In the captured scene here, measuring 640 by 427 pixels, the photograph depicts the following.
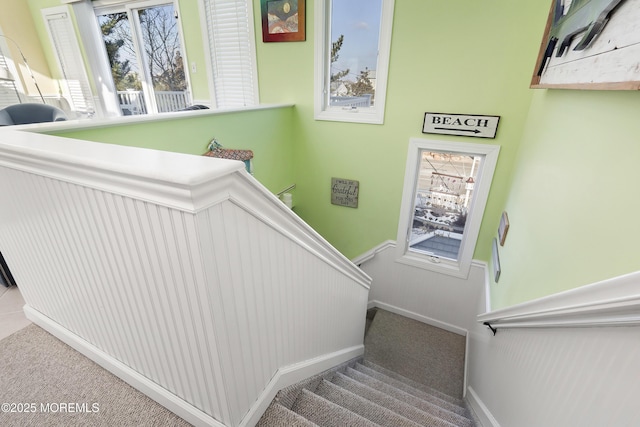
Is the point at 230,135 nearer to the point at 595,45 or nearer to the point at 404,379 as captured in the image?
the point at 595,45

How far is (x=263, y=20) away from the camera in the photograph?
2.94 metres

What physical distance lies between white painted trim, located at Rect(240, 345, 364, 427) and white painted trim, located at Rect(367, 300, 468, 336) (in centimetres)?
176

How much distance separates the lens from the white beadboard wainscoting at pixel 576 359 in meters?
0.60

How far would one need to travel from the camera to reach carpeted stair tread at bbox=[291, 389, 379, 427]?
128 centimetres

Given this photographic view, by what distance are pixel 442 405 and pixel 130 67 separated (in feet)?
18.2

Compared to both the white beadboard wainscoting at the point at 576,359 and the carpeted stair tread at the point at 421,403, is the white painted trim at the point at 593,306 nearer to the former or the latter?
the white beadboard wainscoting at the point at 576,359

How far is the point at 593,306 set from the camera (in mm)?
670

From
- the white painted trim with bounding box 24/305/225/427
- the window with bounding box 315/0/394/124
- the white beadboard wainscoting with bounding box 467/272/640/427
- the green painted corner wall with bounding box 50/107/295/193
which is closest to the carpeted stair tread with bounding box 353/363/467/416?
the white beadboard wainscoting with bounding box 467/272/640/427

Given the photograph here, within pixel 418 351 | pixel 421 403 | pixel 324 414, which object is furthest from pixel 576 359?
pixel 418 351

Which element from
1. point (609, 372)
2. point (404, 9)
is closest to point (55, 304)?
point (609, 372)

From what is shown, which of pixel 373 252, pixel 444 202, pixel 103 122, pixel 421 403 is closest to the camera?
pixel 103 122

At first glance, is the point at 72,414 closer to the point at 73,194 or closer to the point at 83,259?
the point at 83,259

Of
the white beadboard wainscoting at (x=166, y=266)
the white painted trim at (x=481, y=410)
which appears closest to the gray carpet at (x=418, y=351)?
the white painted trim at (x=481, y=410)

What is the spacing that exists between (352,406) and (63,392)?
1343 millimetres
